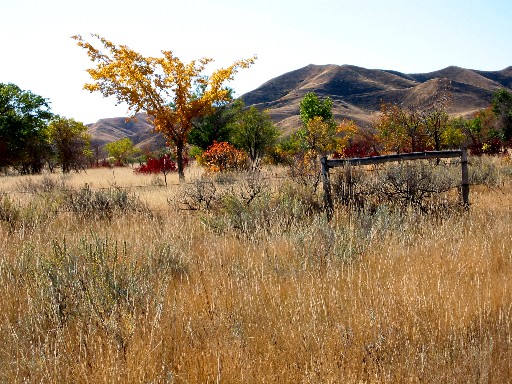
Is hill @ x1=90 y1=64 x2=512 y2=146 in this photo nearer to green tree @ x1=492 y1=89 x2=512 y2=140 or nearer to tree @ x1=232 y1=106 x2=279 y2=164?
green tree @ x1=492 y1=89 x2=512 y2=140

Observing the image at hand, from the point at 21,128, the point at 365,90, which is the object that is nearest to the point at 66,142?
the point at 21,128

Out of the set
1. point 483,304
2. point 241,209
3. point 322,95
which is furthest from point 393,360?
point 322,95

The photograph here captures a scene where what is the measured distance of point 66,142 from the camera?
37.3m

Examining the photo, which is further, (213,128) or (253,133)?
(213,128)

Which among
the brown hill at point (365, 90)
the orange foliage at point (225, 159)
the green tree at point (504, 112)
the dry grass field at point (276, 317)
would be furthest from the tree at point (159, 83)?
the brown hill at point (365, 90)

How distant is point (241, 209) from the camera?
6.69 meters

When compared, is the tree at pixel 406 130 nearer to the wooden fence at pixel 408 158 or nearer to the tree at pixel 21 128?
the wooden fence at pixel 408 158

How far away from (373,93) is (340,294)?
156 metres

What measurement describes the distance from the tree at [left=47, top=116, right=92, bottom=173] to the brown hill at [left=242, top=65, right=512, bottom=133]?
69428 mm

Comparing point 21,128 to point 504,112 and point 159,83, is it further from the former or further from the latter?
point 504,112

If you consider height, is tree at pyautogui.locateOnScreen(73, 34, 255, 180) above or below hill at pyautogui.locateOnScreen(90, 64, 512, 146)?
below

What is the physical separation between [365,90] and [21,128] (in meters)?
141

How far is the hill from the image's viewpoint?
4921 inches

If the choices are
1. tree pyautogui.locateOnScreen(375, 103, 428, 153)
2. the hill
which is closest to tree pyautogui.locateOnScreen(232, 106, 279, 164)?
tree pyautogui.locateOnScreen(375, 103, 428, 153)
